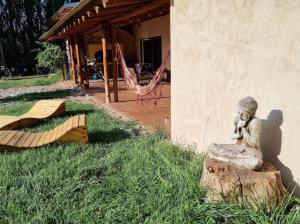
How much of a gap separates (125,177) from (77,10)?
13.8 feet

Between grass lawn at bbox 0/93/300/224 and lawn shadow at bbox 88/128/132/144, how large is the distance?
0.38 meters

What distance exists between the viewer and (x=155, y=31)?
46.0 ft

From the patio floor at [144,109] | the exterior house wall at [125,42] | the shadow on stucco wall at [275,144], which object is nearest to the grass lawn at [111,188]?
the shadow on stucco wall at [275,144]

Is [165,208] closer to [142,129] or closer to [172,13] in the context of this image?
[172,13]

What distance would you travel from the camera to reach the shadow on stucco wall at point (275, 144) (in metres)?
2.88

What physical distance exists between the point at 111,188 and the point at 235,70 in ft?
5.85

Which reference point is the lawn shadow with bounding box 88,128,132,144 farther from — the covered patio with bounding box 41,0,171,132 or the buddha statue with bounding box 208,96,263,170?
the buddha statue with bounding box 208,96,263,170

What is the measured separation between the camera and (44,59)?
61.2ft

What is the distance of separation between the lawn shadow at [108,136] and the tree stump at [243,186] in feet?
8.29

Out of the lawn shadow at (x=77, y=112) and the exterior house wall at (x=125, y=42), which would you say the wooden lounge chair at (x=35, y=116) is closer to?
the lawn shadow at (x=77, y=112)

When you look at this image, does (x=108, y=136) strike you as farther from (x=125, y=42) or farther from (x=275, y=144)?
(x=125, y=42)

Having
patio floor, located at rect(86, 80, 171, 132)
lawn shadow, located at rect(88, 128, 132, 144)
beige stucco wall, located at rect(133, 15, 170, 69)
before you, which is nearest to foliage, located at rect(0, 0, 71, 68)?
beige stucco wall, located at rect(133, 15, 170, 69)

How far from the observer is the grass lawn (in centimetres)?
261

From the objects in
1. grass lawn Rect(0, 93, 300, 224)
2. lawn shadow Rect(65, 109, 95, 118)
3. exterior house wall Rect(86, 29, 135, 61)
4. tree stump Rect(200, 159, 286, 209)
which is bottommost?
lawn shadow Rect(65, 109, 95, 118)
